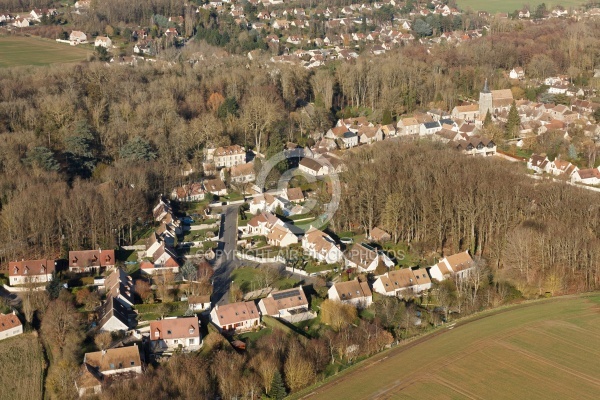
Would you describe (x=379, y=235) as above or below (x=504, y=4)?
below

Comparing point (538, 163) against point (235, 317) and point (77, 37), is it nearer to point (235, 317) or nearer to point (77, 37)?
point (235, 317)

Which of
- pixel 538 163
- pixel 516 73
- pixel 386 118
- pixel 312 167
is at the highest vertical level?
pixel 516 73

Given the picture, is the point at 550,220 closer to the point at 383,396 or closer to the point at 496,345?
the point at 496,345

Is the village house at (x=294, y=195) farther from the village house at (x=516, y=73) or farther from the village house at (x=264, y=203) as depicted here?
the village house at (x=516, y=73)

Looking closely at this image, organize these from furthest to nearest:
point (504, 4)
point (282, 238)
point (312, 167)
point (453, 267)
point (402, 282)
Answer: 1. point (504, 4)
2. point (312, 167)
3. point (282, 238)
4. point (453, 267)
5. point (402, 282)

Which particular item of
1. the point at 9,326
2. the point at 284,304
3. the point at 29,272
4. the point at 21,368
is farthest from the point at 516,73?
the point at 21,368

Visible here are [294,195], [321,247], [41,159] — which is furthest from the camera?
[294,195]

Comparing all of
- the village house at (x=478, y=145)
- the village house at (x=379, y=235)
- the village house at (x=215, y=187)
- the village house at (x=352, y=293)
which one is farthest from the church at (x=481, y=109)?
the village house at (x=352, y=293)

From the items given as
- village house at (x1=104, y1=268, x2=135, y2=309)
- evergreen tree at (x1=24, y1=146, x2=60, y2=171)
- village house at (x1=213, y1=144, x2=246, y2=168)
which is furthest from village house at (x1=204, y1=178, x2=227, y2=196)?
village house at (x1=104, y1=268, x2=135, y2=309)
